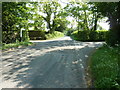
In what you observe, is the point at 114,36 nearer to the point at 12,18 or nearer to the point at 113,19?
the point at 113,19

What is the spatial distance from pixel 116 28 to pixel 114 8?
1.87 metres

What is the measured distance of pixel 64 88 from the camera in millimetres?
4121

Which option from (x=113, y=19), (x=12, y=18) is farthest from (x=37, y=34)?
(x=113, y=19)

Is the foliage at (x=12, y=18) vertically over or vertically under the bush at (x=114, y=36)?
over

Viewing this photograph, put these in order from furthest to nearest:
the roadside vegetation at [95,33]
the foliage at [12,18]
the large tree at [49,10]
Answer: the large tree at [49,10]
the foliage at [12,18]
the roadside vegetation at [95,33]

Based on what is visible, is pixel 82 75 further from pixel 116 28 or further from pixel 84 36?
pixel 84 36

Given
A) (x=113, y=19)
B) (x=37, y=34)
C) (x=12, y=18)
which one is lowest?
(x=37, y=34)

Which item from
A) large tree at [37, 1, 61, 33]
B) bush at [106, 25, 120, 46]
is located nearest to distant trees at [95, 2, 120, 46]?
bush at [106, 25, 120, 46]

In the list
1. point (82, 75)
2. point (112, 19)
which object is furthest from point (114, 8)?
point (82, 75)

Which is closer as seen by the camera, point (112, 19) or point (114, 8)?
point (114, 8)

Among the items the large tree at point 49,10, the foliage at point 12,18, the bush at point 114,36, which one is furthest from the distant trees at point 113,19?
the large tree at point 49,10

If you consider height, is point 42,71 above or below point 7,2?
below

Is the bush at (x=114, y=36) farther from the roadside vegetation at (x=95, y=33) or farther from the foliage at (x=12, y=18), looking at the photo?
the foliage at (x=12, y=18)

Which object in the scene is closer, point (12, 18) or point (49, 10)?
point (12, 18)
